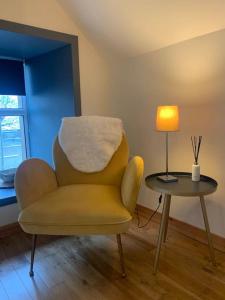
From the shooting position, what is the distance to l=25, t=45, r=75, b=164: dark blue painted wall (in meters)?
2.08

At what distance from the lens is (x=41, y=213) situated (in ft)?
4.35

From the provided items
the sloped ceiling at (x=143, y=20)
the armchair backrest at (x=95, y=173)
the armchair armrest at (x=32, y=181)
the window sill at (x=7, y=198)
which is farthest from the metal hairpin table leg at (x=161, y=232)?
the window sill at (x=7, y=198)

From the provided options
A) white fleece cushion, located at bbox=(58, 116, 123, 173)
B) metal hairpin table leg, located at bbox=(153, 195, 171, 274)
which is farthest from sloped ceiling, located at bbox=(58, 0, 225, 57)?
metal hairpin table leg, located at bbox=(153, 195, 171, 274)


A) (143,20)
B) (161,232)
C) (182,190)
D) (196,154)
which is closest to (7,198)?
(161,232)

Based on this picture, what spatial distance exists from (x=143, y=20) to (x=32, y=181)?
130cm

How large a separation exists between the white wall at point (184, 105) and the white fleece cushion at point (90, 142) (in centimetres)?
43

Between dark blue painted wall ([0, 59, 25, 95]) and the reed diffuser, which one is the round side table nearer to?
the reed diffuser

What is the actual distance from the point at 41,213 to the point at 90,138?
2.11ft

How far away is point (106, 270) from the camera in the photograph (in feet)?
4.87

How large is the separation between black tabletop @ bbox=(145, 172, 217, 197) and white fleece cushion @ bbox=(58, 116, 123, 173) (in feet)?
1.19

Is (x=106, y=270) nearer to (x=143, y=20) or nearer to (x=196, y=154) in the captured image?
(x=196, y=154)

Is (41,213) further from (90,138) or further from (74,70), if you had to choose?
(74,70)

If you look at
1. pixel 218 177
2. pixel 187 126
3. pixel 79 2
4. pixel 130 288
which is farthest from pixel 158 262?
pixel 79 2

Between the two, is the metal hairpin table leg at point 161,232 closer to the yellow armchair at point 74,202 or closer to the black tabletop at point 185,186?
the black tabletop at point 185,186
